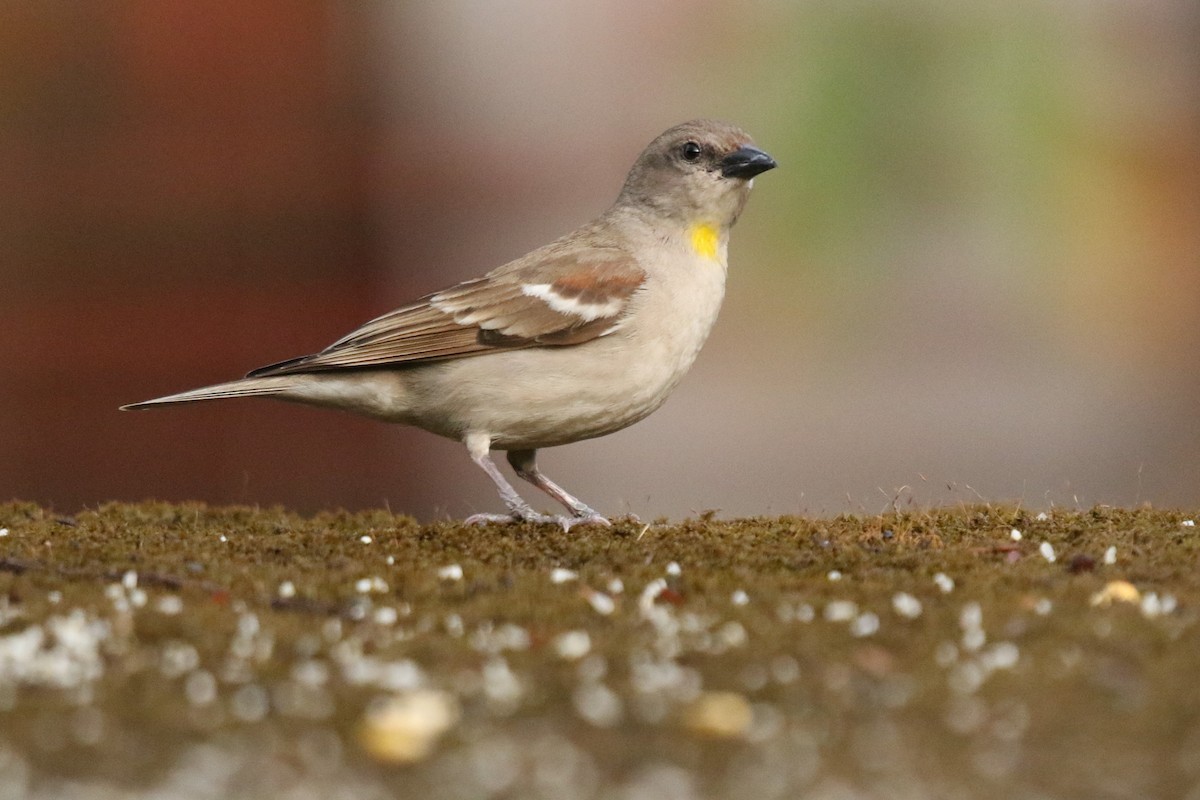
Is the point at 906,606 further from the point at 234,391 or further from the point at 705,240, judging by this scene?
the point at 234,391

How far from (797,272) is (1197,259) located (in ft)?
13.1

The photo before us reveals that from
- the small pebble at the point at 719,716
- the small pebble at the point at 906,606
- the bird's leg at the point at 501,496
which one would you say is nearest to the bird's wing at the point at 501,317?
the bird's leg at the point at 501,496

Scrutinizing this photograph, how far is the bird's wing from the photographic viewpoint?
6.86m

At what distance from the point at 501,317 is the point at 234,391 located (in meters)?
1.19

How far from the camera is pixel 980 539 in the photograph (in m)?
5.73

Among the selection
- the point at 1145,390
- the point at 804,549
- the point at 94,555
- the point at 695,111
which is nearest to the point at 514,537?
the point at 804,549

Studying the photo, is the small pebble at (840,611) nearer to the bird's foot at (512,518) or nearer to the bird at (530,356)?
the bird's foot at (512,518)

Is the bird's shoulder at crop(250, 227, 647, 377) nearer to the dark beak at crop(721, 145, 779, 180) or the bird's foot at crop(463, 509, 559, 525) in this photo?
the dark beak at crop(721, 145, 779, 180)

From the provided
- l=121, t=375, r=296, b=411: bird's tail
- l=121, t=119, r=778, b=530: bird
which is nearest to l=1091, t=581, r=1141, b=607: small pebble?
l=121, t=119, r=778, b=530: bird

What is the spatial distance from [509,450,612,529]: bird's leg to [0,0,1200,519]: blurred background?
5423mm

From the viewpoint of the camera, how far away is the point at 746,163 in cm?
736

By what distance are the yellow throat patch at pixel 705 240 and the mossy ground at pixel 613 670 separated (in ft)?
7.12

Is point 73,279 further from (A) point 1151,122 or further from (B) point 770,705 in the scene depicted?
(B) point 770,705

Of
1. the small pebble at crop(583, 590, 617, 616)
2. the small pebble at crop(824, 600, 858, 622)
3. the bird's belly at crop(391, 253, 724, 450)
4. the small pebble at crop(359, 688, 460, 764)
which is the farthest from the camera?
the bird's belly at crop(391, 253, 724, 450)
